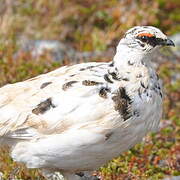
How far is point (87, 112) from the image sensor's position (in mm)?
3975

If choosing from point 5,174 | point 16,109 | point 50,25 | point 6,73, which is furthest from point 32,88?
point 50,25

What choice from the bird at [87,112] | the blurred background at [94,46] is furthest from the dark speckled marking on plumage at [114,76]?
the blurred background at [94,46]

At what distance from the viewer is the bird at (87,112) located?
3.94 m

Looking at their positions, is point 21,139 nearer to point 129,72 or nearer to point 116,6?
point 129,72

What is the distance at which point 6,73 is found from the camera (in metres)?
6.60

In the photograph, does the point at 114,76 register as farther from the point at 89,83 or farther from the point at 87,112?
the point at 87,112

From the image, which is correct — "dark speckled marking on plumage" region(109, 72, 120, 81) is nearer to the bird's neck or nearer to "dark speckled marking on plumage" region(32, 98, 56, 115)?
the bird's neck

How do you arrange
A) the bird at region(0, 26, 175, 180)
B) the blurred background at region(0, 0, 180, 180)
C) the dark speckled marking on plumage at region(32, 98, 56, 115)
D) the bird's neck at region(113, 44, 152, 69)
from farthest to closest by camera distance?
1. the blurred background at region(0, 0, 180, 180)
2. the bird's neck at region(113, 44, 152, 69)
3. the dark speckled marking on plumage at region(32, 98, 56, 115)
4. the bird at region(0, 26, 175, 180)

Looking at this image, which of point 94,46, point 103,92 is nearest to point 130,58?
point 103,92

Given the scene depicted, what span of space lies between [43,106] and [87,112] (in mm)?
321

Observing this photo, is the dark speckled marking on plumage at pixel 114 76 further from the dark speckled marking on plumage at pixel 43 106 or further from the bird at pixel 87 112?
the dark speckled marking on plumage at pixel 43 106

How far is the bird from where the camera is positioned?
3939 mm

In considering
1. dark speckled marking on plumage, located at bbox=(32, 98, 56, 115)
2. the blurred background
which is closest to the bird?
dark speckled marking on plumage, located at bbox=(32, 98, 56, 115)

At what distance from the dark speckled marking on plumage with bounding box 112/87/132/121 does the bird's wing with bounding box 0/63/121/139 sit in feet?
0.11
